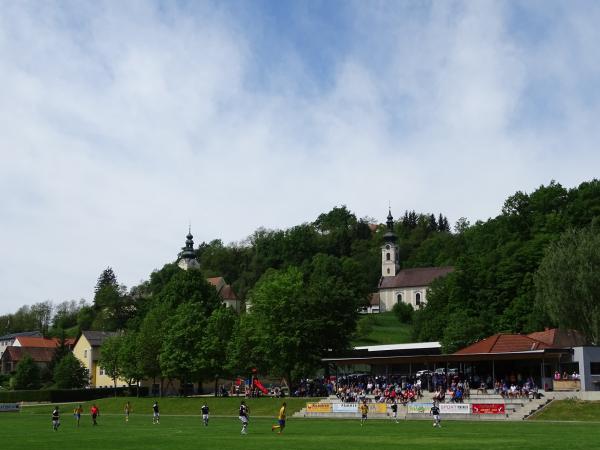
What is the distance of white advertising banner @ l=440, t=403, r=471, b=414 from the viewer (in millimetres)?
53500

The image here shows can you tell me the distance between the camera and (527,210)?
10550cm

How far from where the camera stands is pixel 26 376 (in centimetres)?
10906

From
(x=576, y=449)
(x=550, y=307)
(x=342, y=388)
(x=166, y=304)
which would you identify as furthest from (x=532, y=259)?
(x=576, y=449)

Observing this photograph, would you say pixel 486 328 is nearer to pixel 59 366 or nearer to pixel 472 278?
pixel 472 278

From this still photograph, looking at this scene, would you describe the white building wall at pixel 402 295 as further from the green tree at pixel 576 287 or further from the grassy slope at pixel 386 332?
the green tree at pixel 576 287

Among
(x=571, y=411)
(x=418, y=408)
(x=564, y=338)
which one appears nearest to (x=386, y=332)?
(x=564, y=338)

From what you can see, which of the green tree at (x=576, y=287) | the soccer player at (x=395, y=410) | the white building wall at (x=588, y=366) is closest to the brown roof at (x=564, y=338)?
the green tree at (x=576, y=287)

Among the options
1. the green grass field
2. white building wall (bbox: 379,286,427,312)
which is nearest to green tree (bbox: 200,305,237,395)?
the green grass field

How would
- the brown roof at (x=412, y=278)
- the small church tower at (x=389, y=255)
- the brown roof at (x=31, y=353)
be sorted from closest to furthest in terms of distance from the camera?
1. the brown roof at (x=31, y=353)
2. the brown roof at (x=412, y=278)
3. the small church tower at (x=389, y=255)

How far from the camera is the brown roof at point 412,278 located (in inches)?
6637

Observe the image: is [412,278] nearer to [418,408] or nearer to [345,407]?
[345,407]

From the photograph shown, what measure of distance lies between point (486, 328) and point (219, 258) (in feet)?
378

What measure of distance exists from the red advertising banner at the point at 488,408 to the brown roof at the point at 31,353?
9911cm

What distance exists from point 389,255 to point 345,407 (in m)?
129
